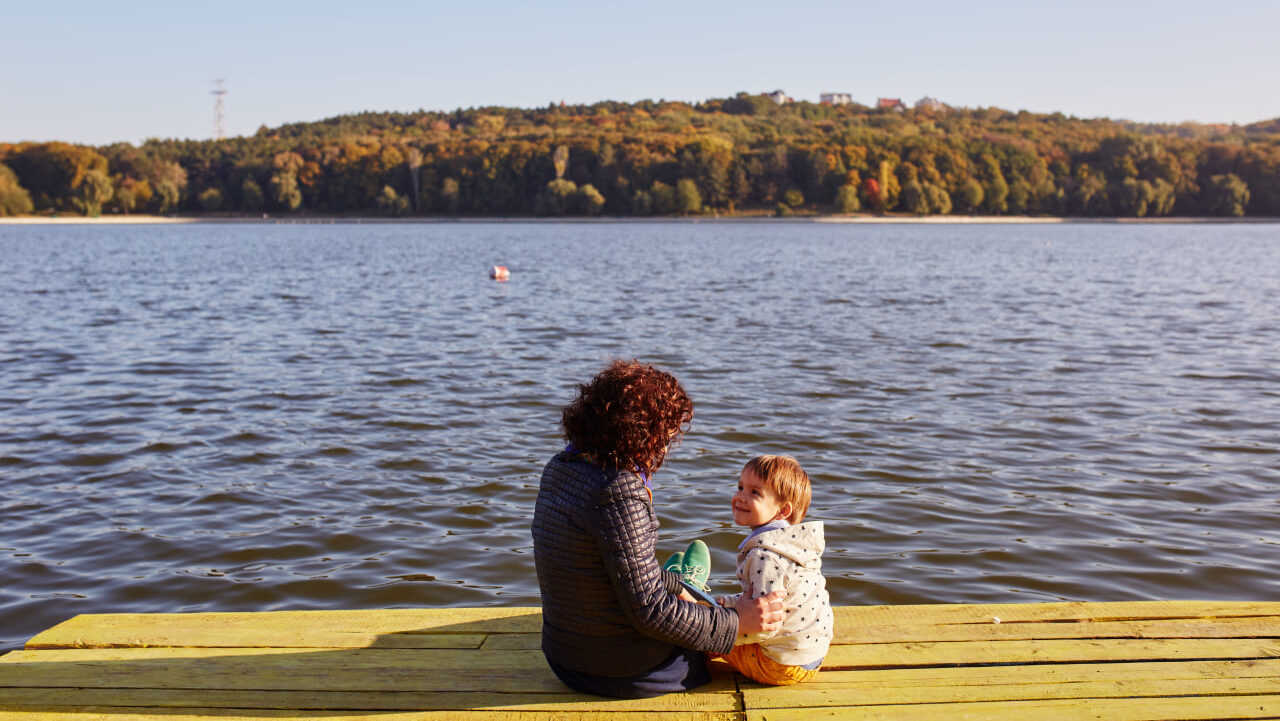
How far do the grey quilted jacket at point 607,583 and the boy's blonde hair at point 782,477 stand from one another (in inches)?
17.7

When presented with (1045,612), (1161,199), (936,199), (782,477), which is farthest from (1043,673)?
(1161,199)

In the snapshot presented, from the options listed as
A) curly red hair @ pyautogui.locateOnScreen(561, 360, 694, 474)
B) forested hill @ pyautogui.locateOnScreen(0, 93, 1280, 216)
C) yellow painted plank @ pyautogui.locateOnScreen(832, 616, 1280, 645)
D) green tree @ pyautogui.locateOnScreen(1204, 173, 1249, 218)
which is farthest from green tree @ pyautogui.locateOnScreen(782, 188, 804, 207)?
curly red hair @ pyautogui.locateOnScreen(561, 360, 694, 474)

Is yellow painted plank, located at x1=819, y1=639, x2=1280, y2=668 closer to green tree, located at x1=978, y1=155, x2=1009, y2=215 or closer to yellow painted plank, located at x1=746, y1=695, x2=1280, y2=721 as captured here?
yellow painted plank, located at x1=746, y1=695, x2=1280, y2=721

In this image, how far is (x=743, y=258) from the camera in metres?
46.2

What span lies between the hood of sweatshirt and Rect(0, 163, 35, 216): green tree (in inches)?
5552

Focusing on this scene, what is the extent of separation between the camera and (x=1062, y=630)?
4121 millimetres

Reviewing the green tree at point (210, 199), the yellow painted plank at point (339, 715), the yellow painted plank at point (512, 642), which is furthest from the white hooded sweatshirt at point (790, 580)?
the green tree at point (210, 199)

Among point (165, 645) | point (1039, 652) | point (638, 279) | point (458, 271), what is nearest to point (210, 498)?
point (165, 645)

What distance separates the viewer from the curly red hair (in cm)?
315

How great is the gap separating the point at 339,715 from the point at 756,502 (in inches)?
65.3

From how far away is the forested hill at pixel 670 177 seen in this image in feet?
407

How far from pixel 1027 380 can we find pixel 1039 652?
34.9 ft

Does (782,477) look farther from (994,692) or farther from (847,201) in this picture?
(847,201)

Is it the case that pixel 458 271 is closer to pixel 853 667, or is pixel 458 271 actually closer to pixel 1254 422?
pixel 1254 422
